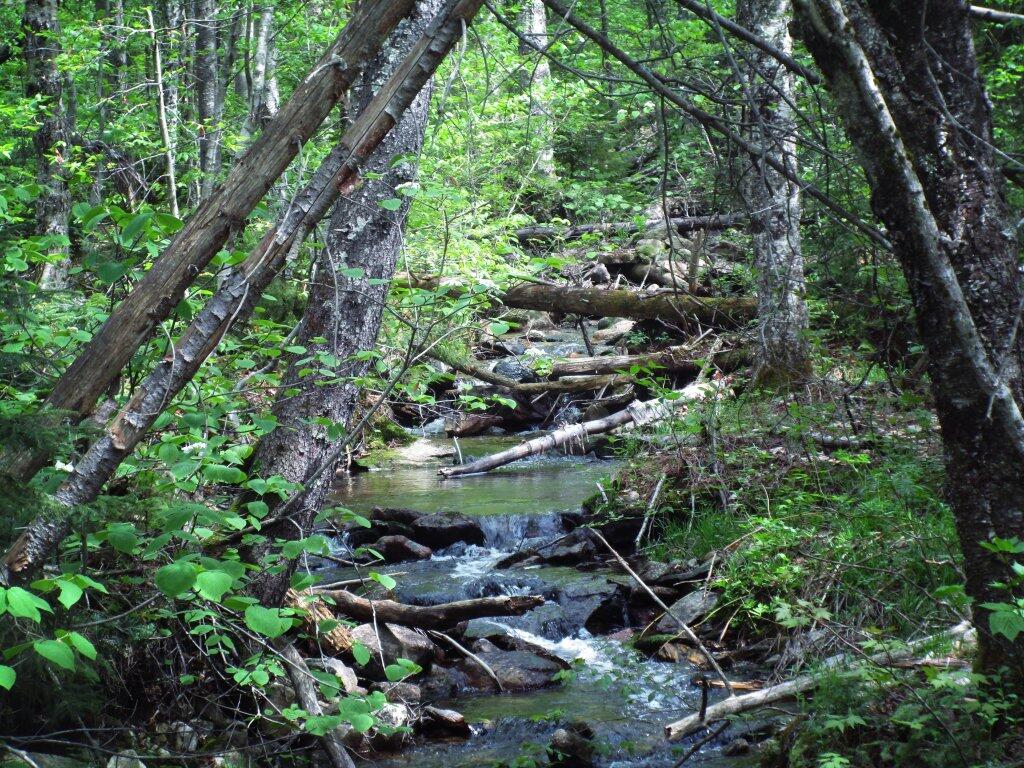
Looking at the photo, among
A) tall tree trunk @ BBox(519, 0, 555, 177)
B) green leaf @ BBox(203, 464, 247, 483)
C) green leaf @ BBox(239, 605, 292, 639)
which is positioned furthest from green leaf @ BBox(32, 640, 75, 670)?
tall tree trunk @ BBox(519, 0, 555, 177)

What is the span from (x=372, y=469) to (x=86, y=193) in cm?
842

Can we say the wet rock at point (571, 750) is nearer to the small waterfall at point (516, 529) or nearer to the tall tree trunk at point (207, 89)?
the small waterfall at point (516, 529)

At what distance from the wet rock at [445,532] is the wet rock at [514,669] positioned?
2.78 meters

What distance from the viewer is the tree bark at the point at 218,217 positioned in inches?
96.2

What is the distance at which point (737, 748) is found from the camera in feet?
15.1

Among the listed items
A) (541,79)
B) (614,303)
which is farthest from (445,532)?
(541,79)

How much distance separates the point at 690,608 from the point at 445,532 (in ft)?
11.1

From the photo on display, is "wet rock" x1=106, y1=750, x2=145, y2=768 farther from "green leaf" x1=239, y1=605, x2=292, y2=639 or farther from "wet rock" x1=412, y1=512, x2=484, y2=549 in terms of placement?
"wet rock" x1=412, y1=512, x2=484, y2=549

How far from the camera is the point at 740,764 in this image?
175 inches

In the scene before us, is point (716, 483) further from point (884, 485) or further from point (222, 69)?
point (222, 69)

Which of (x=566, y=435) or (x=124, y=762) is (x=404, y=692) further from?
(x=566, y=435)

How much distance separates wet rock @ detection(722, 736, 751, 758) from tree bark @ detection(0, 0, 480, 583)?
3639 millimetres

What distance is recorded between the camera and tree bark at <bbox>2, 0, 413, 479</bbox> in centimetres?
244

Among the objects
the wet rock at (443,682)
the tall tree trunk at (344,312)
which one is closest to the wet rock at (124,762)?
the tall tree trunk at (344,312)
